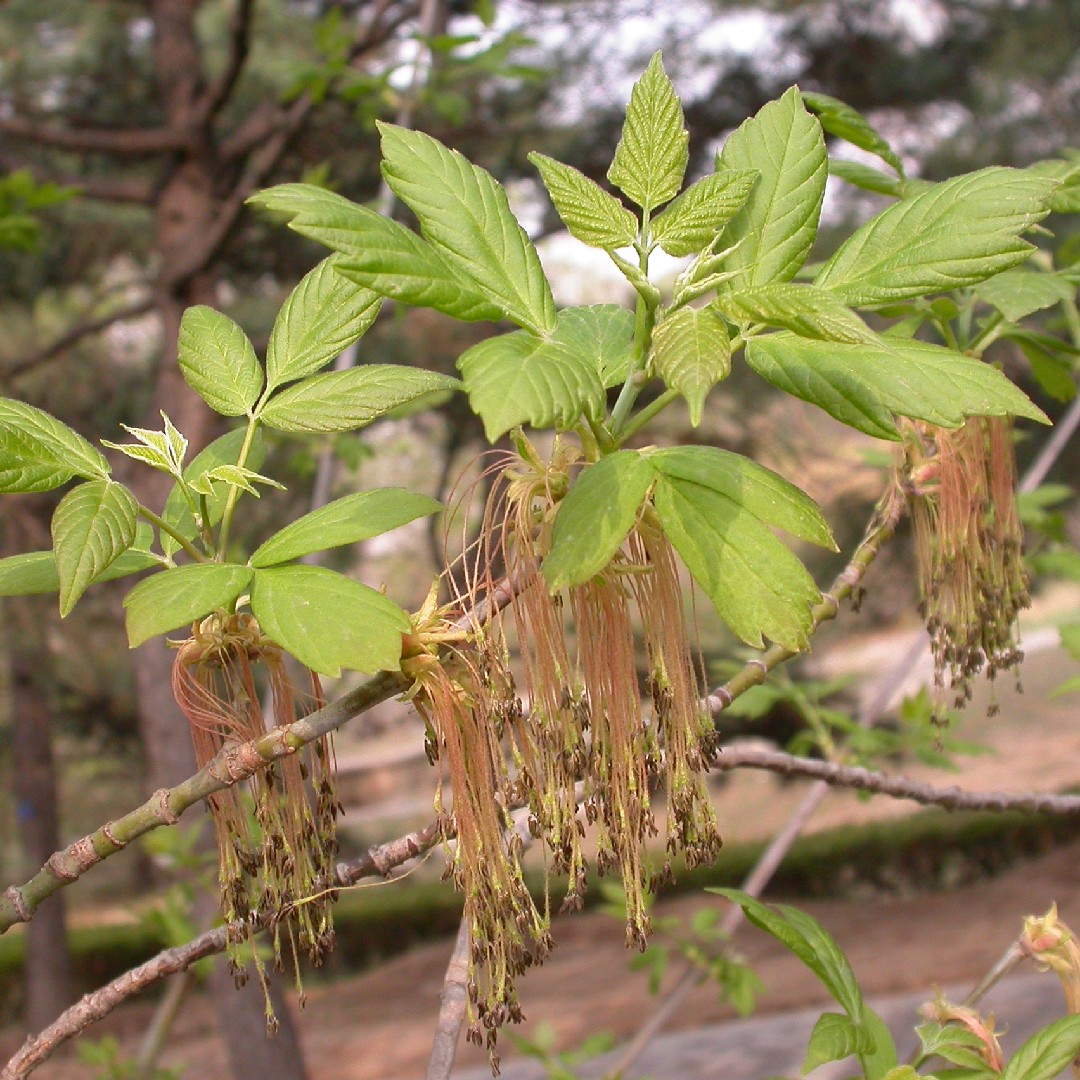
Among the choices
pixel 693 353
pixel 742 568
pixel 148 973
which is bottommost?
pixel 148 973

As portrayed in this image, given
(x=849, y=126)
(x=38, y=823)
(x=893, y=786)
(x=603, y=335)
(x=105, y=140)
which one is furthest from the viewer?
(x=38, y=823)

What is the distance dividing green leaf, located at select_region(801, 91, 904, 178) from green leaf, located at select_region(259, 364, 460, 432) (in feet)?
1.55

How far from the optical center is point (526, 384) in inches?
20.4

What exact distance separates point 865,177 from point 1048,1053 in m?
0.71

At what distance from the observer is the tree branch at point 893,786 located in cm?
95

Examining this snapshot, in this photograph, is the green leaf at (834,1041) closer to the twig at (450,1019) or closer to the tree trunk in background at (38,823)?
the twig at (450,1019)

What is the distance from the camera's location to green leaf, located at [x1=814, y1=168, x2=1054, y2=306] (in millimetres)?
619

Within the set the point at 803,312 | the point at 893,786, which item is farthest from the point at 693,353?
the point at 893,786

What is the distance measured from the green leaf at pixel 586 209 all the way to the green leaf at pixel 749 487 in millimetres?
128

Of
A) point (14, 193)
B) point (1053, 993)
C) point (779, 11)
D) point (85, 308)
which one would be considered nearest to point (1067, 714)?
point (1053, 993)

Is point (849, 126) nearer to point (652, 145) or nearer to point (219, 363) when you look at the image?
point (652, 145)

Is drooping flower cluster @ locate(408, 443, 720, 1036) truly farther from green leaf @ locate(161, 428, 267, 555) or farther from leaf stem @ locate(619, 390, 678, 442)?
green leaf @ locate(161, 428, 267, 555)

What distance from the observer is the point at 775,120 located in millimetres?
714

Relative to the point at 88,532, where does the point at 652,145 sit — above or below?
above
